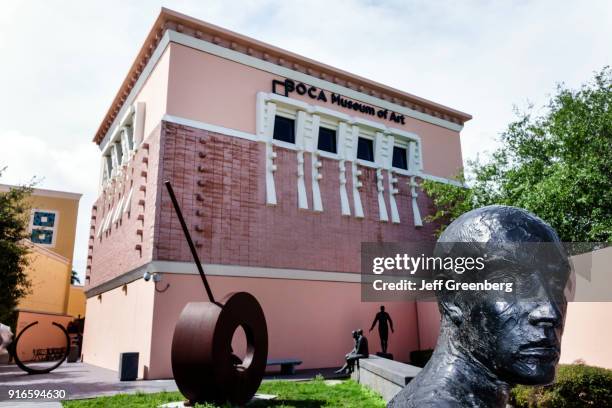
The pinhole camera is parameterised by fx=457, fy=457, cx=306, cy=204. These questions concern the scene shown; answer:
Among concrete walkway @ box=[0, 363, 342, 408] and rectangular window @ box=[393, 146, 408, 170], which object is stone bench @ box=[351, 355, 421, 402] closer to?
concrete walkway @ box=[0, 363, 342, 408]

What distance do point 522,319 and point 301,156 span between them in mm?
14217

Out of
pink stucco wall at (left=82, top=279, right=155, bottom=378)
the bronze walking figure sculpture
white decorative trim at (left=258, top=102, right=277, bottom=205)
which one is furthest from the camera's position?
the bronze walking figure sculpture

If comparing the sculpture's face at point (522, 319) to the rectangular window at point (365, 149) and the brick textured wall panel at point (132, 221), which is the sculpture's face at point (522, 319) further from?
the rectangular window at point (365, 149)

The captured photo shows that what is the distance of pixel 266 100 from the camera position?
15.8 metres

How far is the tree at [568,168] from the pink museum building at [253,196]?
4.95m

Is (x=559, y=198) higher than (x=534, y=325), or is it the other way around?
(x=559, y=198)

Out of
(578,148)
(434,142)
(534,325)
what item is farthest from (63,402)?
(434,142)

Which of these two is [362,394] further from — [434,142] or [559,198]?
[434,142]

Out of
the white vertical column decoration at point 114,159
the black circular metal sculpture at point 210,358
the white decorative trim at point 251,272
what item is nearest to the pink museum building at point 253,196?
the white decorative trim at point 251,272

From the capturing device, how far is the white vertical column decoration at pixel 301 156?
51.7ft

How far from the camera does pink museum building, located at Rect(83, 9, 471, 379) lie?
13773 millimetres

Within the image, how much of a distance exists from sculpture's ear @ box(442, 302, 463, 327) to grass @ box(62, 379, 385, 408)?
5.96 meters

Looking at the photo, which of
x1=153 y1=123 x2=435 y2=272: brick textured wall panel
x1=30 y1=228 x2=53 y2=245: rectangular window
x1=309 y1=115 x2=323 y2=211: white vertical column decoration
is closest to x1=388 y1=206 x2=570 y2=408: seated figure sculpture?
x1=153 y1=123 x2=435 y2=272: brick textured wall panel

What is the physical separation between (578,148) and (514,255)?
1159 centimetres
